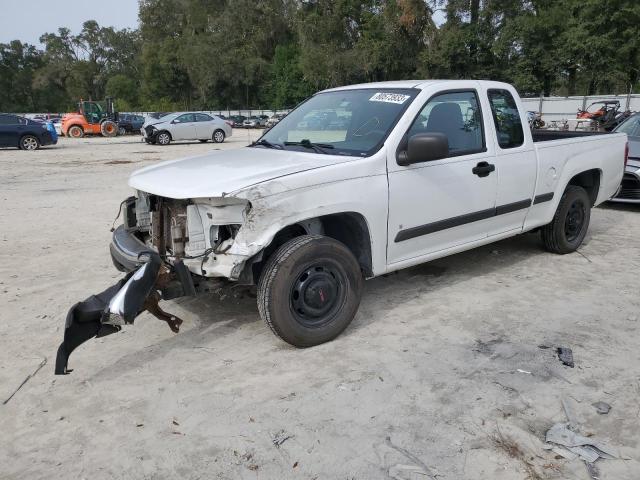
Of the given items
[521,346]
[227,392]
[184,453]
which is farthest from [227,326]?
[521,346]

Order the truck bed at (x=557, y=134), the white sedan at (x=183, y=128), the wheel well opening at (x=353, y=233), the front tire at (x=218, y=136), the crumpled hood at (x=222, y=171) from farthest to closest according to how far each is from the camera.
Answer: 1. the front tire at (x=218, y=136)
2. the white sedan at (x=183, y=128)
3. the truck bed at (x=557, y=134)
4. the wheel well opening at (x=353, y=233)
5. the crumpled hood at (x=222, y=171)

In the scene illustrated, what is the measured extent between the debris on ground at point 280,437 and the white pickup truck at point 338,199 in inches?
33.1

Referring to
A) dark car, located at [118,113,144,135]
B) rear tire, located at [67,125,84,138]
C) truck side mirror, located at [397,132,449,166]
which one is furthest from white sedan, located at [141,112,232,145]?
truck side mirror, located at [397,132,449,166]

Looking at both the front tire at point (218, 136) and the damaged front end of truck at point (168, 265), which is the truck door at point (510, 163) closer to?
the damaged front end of truck at point (168, 265)

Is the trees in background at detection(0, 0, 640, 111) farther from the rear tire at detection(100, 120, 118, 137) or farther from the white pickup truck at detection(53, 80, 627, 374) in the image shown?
the white pickup truck at detection(53, 80, 627, 374)

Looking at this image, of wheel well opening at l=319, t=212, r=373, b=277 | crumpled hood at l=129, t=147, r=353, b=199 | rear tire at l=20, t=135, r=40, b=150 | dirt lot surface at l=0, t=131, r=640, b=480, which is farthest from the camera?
rear tire at l=20, t=135, r=40, b=150

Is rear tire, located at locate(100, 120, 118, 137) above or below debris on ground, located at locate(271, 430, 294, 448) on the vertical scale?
above

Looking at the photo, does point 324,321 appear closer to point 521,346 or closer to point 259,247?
point 259,247

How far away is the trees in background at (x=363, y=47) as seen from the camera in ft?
140

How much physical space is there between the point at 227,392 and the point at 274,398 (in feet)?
0.96

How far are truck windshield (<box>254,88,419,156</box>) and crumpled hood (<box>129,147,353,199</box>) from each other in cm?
21

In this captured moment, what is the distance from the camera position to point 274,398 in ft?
10.5

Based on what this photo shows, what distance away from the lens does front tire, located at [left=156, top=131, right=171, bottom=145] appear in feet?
81.0

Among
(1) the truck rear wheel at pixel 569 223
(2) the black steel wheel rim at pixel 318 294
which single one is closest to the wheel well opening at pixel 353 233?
(2) the black steel wheel rim at pixel 318 294
